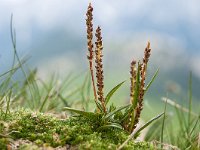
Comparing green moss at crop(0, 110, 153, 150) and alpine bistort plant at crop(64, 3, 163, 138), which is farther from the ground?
alpine bistort plant at crop(64, 3, 163, 138)

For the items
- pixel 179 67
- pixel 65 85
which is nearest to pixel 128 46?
pixel 179 67

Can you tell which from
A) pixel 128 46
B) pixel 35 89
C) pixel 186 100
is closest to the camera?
pixel 35 89

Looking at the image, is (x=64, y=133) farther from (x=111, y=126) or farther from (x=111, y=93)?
(x=111, y=93)

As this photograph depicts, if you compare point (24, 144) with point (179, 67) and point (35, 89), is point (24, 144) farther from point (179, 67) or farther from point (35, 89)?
point (179, 67)

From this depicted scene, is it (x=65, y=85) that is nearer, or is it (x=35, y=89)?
(x=35, y=89)

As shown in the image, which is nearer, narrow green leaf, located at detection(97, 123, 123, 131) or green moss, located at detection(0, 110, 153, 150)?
green moss, located at detection(0, 110, 153, 150)

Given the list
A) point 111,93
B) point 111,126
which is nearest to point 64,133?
point 111,126

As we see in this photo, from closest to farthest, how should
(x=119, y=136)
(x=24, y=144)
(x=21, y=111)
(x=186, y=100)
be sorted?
1. (x=24, y=144)
2. (x=119, y=136)
3. (x=21, y=111)
4. (x=186, y=100)

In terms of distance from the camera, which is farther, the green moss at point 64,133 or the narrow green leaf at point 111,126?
the narrow green leaf at point 111,126
